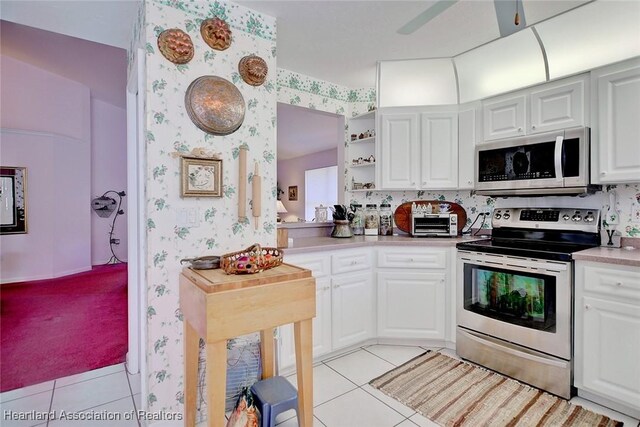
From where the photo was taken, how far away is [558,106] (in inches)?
95.0

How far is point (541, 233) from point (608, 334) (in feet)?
2.91

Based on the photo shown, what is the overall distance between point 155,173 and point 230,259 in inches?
27.4

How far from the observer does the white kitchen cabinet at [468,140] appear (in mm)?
2911

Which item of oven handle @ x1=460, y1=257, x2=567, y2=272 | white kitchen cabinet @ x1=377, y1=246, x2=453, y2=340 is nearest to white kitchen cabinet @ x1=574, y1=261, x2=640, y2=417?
oven handle @ x1=460, y1=257, x2=567, y2=272

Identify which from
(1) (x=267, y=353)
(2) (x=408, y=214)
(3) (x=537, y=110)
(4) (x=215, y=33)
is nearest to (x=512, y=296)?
(2) (x=408, y=214)

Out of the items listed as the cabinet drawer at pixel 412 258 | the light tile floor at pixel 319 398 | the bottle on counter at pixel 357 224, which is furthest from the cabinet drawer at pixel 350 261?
the light tile floor at pixel 319 398

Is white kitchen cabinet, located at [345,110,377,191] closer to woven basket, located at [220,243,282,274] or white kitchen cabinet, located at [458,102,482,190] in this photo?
white kitchen cabinet, located at [458,102,482,190]

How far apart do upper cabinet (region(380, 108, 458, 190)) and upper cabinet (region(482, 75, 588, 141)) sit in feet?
1.09

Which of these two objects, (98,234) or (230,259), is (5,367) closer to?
(230,259)

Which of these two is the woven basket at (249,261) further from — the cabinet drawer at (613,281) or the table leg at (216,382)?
the cabinet drawer at (613,281)

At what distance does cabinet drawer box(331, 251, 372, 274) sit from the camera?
2607 millimetres

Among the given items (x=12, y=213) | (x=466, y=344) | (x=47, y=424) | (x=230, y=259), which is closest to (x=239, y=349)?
(x=230, y=259)

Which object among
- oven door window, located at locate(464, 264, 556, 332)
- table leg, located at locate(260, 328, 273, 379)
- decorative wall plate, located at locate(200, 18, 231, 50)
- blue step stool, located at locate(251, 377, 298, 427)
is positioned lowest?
blue step stool, located at locate(251, 377, 298, 427)

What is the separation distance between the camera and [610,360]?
6.34 feet
